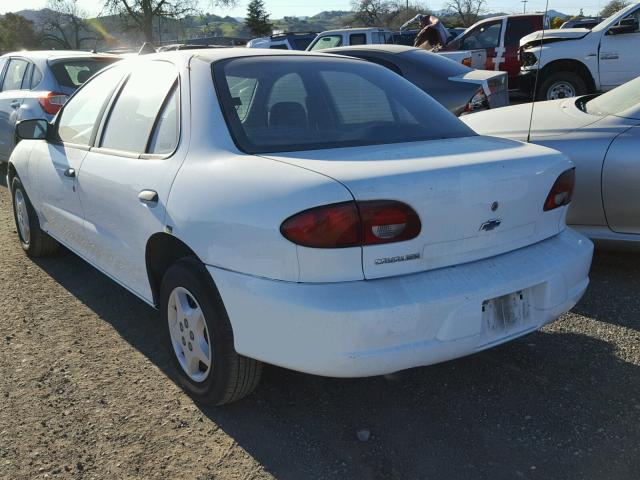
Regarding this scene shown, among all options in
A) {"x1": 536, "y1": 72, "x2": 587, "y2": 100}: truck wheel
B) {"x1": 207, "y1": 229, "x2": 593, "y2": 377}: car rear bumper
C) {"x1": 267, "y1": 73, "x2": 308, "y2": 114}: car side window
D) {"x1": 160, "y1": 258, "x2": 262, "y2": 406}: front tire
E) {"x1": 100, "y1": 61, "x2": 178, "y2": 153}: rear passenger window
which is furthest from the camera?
{"x1": 536, "y1": 72, "x2": 587, "y2": 100}: truck wheel

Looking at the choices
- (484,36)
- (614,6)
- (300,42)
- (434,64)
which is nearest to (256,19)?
(614,6)

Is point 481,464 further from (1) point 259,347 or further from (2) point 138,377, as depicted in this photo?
(2) point 138,377

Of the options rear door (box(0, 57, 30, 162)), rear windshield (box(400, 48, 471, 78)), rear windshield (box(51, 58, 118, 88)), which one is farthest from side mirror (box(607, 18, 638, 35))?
rear door (box(0, 57, 30, 162))

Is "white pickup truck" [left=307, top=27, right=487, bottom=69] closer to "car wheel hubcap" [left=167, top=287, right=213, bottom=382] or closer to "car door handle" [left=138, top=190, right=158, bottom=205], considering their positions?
"car door handle" [left=138, top=190, right=158, bottom=205]

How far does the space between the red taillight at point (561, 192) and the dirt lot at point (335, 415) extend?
0.86 meters

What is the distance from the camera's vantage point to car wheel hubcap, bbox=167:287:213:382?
112 inches

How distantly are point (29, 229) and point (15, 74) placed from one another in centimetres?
451

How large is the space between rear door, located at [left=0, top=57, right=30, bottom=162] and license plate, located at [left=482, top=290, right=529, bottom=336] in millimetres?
6899

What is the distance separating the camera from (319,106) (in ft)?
10.5

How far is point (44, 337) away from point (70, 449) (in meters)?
1.23

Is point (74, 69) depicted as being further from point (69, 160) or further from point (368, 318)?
point (368, 318)

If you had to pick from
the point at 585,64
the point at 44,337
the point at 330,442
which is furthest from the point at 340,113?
the point at 585,64

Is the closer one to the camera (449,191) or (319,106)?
(449,191)

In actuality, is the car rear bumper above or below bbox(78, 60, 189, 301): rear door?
below
